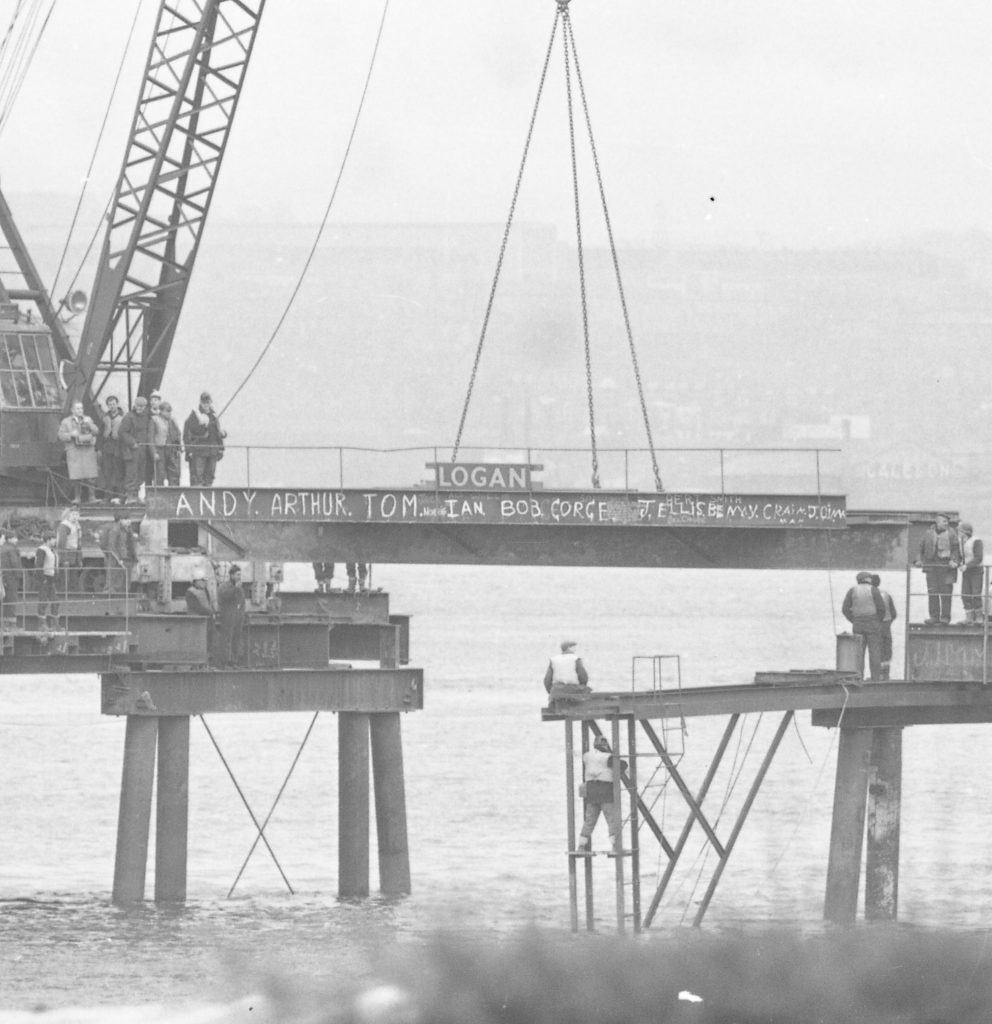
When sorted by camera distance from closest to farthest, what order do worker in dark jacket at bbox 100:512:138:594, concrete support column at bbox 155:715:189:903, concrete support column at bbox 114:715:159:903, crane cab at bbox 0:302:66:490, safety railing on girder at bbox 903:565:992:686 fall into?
safety railing on girder at bbox 903:565:992:686, concrete support column at bbox 114:715:159:903, worker in dark jacket at bbox 100:512:138:594, concrete support column at bbox 155:715:189:903, crane cab at bbox 0:302:66:490

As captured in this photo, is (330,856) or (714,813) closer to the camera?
(330,856)

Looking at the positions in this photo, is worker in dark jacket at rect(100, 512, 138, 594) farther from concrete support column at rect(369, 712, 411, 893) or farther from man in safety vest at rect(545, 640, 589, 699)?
man in safety vest at rect(545, 640, 589, 699)

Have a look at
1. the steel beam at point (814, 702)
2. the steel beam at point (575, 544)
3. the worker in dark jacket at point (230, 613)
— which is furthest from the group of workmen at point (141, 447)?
the steel beam at point (814, 702)

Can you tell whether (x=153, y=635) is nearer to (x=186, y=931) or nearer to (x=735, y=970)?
(x=186, y=931)

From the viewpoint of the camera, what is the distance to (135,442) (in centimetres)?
4309

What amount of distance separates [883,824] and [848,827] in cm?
148

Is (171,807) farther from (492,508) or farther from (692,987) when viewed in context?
(692,987)

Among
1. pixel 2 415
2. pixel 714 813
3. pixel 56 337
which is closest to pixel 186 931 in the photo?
pixel 2 415

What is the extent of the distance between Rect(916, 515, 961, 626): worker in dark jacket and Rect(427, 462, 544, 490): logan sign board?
6202 mm

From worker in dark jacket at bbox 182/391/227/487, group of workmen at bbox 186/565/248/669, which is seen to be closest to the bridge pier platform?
group of workmen at bbox 186/565/248/669

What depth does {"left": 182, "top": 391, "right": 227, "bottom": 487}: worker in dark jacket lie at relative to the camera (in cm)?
4241

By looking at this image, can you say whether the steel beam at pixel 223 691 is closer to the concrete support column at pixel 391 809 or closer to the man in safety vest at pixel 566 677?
the concrete support column at pixel 391 809

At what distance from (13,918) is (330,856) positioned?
1506 centimetres

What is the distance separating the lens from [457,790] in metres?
72.8
